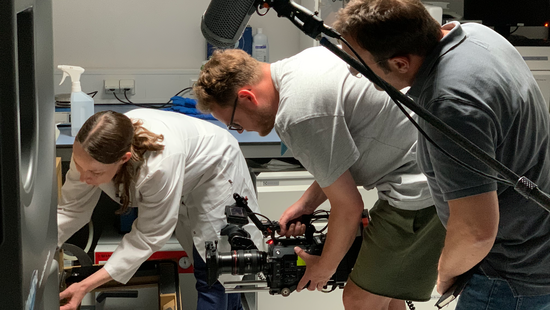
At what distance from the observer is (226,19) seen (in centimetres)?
71

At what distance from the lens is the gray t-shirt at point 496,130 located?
0.85 m

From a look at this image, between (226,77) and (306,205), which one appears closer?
(226,77)

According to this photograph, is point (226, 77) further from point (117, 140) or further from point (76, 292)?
point (76, 292)

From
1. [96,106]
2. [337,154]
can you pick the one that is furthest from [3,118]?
[96,106]

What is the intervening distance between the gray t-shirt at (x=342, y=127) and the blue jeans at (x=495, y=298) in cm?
37

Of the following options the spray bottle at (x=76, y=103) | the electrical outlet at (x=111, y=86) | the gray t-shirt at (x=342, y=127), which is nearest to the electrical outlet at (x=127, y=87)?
the electrical outlet at (x=111, y=86)

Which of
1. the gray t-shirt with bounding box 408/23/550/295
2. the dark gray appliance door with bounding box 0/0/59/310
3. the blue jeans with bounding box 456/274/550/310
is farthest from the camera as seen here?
the blue jeans with bounding box 456/274/550/310

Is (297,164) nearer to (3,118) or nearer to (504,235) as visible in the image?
(504,235)

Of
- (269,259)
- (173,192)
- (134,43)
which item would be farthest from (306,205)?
(134,43)

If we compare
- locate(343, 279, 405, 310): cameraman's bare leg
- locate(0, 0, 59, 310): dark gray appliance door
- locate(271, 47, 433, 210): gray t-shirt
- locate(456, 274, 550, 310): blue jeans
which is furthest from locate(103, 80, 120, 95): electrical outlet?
locate(0, 0, 59, 310): dark gray appliance door

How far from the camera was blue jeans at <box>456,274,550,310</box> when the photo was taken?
3.41ft

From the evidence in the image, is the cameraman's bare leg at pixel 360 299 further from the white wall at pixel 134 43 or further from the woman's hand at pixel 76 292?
the white wall at pixel 134 43

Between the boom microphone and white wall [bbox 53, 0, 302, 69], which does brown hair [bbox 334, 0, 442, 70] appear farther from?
white wall [bbox 53, 0, 302, 69]

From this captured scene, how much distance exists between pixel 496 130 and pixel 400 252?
0.69m
